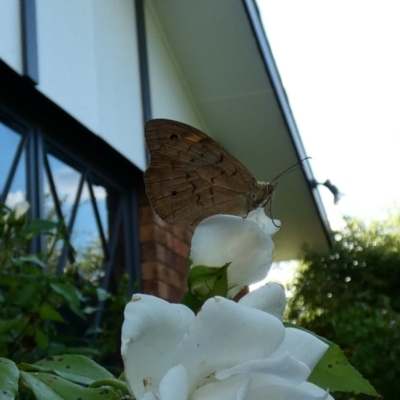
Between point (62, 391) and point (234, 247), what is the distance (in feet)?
0.46

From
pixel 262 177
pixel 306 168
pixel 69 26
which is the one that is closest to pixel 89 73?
pixel 69 26

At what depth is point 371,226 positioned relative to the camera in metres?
5.95

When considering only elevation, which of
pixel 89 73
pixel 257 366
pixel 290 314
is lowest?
pixel 257 366

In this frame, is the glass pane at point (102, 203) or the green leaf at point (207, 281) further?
the glass pane at point (102, 203)

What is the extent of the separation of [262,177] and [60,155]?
68.9 inches

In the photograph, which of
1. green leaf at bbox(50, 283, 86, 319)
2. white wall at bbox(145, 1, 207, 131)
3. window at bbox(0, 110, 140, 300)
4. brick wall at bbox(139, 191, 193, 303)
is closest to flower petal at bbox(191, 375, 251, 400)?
green leaf at bbox(50, 283, 86, 319)

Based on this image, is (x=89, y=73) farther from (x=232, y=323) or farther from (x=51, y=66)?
(x=232, y=323)

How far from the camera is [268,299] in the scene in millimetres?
404

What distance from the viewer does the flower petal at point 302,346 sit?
1.21 ft

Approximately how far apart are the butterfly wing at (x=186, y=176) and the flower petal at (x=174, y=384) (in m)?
0.34

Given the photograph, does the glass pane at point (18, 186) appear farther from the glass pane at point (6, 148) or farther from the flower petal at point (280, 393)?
the flower petal at point (280, 393)

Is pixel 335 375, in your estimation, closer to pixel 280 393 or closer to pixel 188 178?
pixel 280 393

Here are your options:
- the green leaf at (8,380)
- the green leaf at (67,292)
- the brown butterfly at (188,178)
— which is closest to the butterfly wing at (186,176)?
the brown butterfly at (188,178)

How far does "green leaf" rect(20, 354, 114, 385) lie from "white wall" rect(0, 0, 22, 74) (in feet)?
4.73
